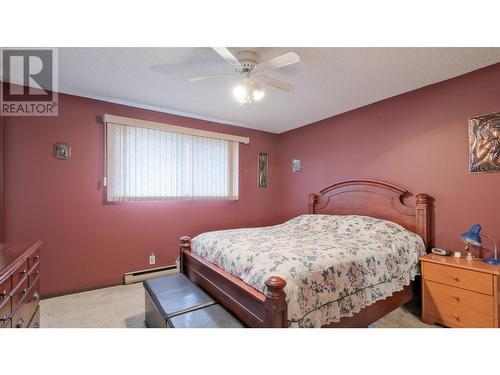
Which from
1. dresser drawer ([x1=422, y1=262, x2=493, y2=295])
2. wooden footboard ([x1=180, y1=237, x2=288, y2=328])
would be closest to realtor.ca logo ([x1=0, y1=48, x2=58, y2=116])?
wooden footboard ([x1=180, y1=237, x2=288, y2=328])

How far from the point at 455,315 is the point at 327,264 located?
132 cm

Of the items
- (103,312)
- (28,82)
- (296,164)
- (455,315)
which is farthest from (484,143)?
(28,82)

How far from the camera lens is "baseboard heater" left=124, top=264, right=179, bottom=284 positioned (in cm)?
301

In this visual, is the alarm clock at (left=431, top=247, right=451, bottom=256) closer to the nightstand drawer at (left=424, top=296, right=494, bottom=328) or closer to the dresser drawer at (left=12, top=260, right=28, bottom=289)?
the nightstand drawer at (left=424, top=296, right=494, bottom=328)

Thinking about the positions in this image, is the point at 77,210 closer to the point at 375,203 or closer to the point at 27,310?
the point at 27,310

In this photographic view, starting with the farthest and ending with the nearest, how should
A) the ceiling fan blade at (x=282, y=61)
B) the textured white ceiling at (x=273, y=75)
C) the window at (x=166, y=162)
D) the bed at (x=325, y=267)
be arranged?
the window at (x=166, y=162)
the textured white ceiling at (x=273, y=75)
the ceiling fan blade at (x=282, y=61)
the bed at (x=325, y=267)

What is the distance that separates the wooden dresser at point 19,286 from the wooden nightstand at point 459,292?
2917 mm

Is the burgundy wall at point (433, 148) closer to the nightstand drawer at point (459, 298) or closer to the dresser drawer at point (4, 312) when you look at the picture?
the nightstand drawer at point (459, 298)

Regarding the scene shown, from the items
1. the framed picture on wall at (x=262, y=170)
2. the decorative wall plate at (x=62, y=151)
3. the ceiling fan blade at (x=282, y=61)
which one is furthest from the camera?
the framed picture on wall at (x=262, y=170)

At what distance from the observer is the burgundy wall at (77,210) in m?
2.47

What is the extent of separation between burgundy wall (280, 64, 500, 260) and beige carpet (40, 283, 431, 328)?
973mm

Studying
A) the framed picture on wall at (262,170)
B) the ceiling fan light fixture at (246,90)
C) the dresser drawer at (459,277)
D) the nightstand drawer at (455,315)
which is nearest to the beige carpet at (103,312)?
the nightstand drawer at (455,315)
